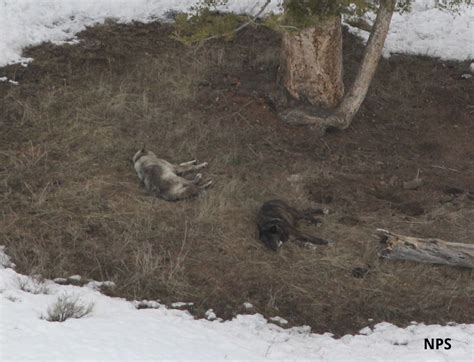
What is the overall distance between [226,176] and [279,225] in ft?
5.78

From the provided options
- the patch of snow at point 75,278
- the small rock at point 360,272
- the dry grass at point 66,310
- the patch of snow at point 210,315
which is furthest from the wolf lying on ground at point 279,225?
the dry grass at point 66,310

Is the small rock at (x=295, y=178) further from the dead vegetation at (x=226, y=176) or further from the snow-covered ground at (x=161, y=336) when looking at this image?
the snow-covered ground at (x=161, y=336)

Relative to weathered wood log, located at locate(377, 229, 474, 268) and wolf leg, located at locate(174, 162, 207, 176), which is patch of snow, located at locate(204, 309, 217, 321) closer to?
weathered wood log, located at locate(377, 229, 474, 268)

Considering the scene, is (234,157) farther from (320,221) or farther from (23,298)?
(23,298)

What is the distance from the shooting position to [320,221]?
8.31 m

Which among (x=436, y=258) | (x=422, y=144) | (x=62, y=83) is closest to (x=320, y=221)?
(x=436, y=258)

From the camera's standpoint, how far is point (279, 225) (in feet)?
25.4

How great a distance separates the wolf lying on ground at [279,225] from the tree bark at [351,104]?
9.05 feet

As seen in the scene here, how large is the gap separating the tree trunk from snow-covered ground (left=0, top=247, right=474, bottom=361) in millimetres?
5311

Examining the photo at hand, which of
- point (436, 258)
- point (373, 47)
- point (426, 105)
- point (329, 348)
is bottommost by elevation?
point (329, 348)

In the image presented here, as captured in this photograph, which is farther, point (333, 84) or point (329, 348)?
point (333, 84)

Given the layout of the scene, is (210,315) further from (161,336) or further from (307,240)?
(307,240)

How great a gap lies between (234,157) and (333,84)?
239 cm

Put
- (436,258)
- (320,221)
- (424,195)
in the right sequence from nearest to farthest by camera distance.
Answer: (436,258) < (320,221) < (424,195)
